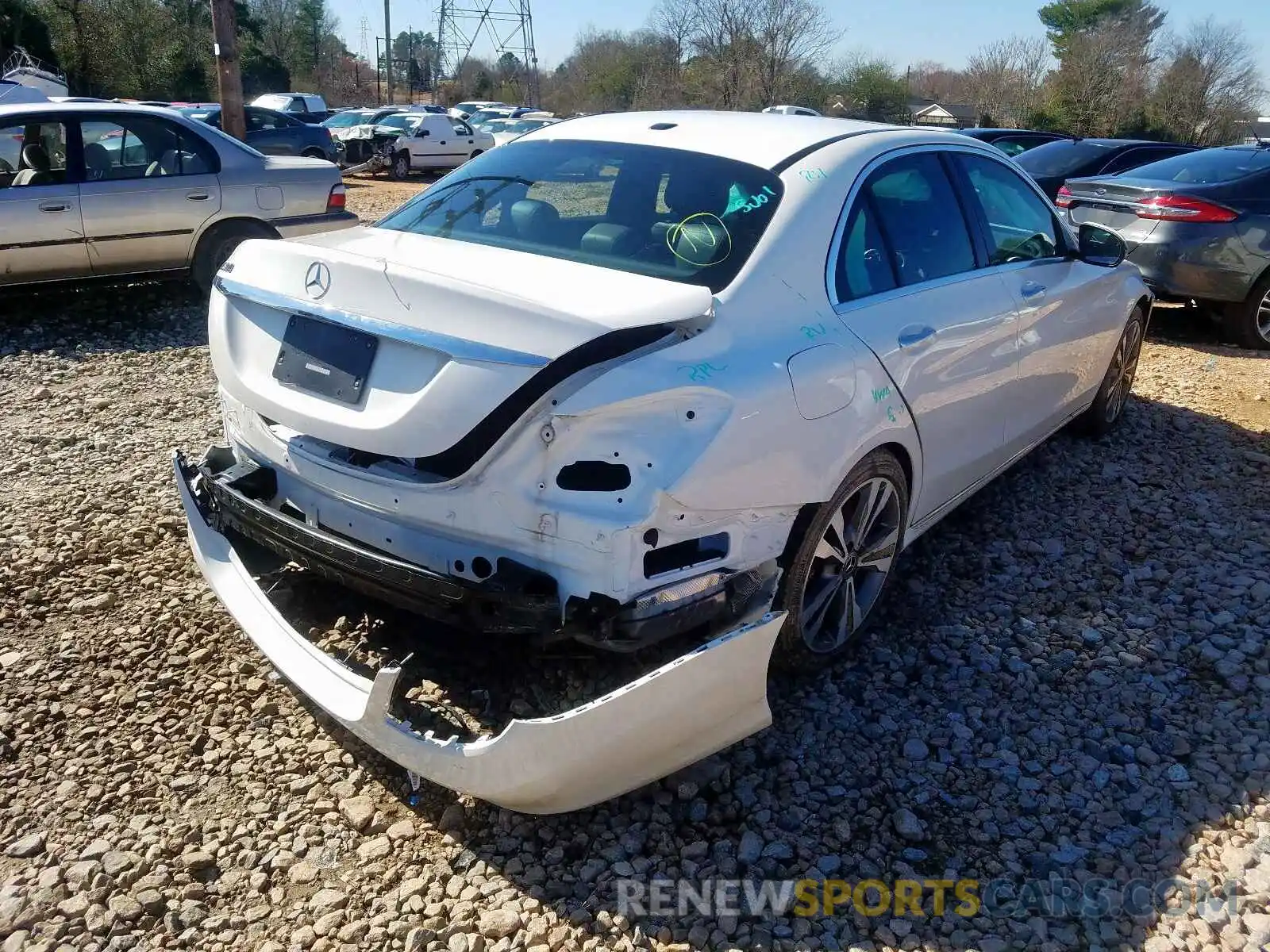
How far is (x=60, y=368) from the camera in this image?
251 inches

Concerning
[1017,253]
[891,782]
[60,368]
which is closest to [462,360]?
[891,782]

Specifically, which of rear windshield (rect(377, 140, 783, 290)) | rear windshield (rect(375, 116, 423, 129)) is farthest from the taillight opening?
rear windshield (rect(375, 116, 423, 129))

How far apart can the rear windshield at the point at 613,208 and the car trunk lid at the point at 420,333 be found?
0.66 feet

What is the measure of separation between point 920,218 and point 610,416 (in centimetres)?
181

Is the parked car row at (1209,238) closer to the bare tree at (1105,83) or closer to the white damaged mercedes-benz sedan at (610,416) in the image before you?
the white damaged mercedes-benz sedan at (610,416)

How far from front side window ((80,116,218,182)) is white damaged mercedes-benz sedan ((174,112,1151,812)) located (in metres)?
4.56

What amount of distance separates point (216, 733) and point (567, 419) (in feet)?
4.95

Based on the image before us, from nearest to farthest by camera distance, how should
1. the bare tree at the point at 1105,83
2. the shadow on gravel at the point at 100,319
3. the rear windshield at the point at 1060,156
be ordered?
1. the shadow on gravel at the point at 100,319
2. the rear windshield at the point at 1060,156
3. the bare tree at the point at 1105,83

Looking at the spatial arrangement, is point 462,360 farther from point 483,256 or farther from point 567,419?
point 483,256

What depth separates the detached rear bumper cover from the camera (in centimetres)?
232

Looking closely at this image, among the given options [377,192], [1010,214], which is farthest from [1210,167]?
[377,192]

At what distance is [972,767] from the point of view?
3002 mm

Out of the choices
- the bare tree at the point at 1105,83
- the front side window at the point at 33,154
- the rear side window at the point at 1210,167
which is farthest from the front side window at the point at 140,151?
the bare tree at the point at 1105,83

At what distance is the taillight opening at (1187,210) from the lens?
310 inches
